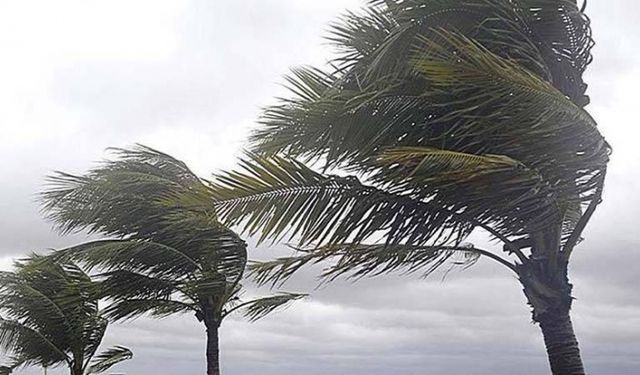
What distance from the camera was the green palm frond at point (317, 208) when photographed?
561 centimetres

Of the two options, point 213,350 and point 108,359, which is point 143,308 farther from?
point 108,359

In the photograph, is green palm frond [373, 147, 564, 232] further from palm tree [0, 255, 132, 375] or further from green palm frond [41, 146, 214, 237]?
palm tree [0, 255, 132, 375]

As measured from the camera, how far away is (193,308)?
40.1ft

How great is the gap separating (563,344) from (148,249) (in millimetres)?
6869

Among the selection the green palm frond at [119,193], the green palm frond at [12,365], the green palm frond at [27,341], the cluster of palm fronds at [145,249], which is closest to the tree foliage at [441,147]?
the cluster of palm fronds at [145,249]

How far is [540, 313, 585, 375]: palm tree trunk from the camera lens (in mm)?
6258

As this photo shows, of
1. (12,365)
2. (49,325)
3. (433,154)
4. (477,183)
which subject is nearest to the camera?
(433,154)

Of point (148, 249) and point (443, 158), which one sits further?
point (148, 249)

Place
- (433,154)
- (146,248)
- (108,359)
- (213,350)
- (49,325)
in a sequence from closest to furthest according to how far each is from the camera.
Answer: (433,154) → (146,248) → (213,350) → (49,325) → (108,359)

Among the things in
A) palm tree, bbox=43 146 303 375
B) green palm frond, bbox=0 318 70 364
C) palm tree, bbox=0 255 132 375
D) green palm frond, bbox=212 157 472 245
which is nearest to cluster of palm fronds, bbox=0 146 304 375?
palm tree, bbox=43 146 303 375

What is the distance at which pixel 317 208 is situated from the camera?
19.5ft

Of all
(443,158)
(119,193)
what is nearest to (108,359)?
(119,193)

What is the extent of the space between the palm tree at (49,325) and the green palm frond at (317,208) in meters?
8.65

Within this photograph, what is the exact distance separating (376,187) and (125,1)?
4.76 m
